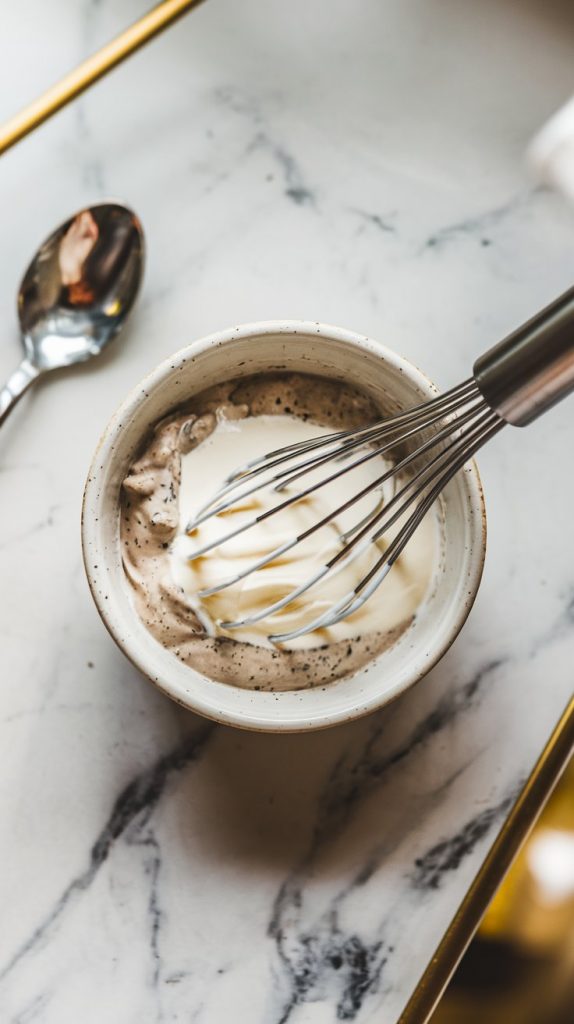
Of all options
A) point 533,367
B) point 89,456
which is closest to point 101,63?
point 89,456

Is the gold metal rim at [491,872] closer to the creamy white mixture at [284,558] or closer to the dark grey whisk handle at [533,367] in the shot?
the creamy white mixture at [284,558]

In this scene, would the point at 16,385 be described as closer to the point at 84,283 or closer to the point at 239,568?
the point at 84,283

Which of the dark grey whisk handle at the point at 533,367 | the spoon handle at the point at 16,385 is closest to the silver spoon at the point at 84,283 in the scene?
the spoon handle at the point at 16,385

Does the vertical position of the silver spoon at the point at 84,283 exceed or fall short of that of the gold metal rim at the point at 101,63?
it falls short

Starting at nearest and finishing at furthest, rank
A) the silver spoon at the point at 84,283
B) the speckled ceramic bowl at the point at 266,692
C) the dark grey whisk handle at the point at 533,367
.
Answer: the dark grey whisk handle at the point at 533,367 → the speckled ceramic bowl at the point at 266,692 → the silver spoon at the point at 84,283

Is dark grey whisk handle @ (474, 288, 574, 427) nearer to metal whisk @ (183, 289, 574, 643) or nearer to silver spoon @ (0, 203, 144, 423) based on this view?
metal whisk @ (183, 289, 574, 643)

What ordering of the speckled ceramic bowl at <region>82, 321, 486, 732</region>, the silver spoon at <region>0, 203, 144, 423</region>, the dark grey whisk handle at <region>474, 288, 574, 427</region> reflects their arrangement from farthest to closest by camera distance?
the silver spoon at <region>0, 203, 144, 423</region> → the speckled ceramic bowl at <region>82, 321, 486, 732</region> → the dark grey whisk handle at <region>474, 288, 574, 427</region>

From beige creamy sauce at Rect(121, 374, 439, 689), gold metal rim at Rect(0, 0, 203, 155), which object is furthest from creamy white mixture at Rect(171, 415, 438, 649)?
gold metal rim at Rect(0, 0, 203, 155)

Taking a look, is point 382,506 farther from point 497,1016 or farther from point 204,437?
point 497,1016

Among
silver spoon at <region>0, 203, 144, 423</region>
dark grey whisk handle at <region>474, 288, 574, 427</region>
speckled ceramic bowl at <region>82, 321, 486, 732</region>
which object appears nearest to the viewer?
dark grey whisk handle at <region>474, 288, 574, 427</region>
